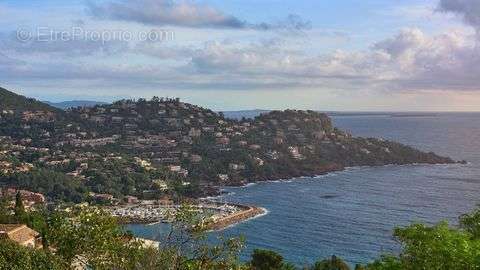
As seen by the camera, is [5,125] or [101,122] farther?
[101,122]

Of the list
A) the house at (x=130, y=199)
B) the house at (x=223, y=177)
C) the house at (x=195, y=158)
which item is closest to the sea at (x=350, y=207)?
the house at (x=223, y=177)

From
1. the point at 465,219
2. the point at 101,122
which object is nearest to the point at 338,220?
the point at 465,219

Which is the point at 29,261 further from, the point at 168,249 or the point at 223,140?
the point at 223,140

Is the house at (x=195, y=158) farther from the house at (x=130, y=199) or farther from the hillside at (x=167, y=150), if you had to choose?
the house at (x=130, y=199)

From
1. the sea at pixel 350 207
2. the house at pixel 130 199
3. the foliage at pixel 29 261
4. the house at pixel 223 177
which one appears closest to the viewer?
the foliage at pixel 29 261

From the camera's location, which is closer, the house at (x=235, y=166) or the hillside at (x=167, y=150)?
the hillside at (x=167, y=150)

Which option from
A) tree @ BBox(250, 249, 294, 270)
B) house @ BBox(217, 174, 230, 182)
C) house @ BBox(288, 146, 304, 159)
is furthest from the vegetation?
house @ BBox(288, 146, 304, 159)

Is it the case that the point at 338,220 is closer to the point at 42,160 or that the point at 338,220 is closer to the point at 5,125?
the point at 42,160

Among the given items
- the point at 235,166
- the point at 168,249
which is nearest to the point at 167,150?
the point at 235,166
